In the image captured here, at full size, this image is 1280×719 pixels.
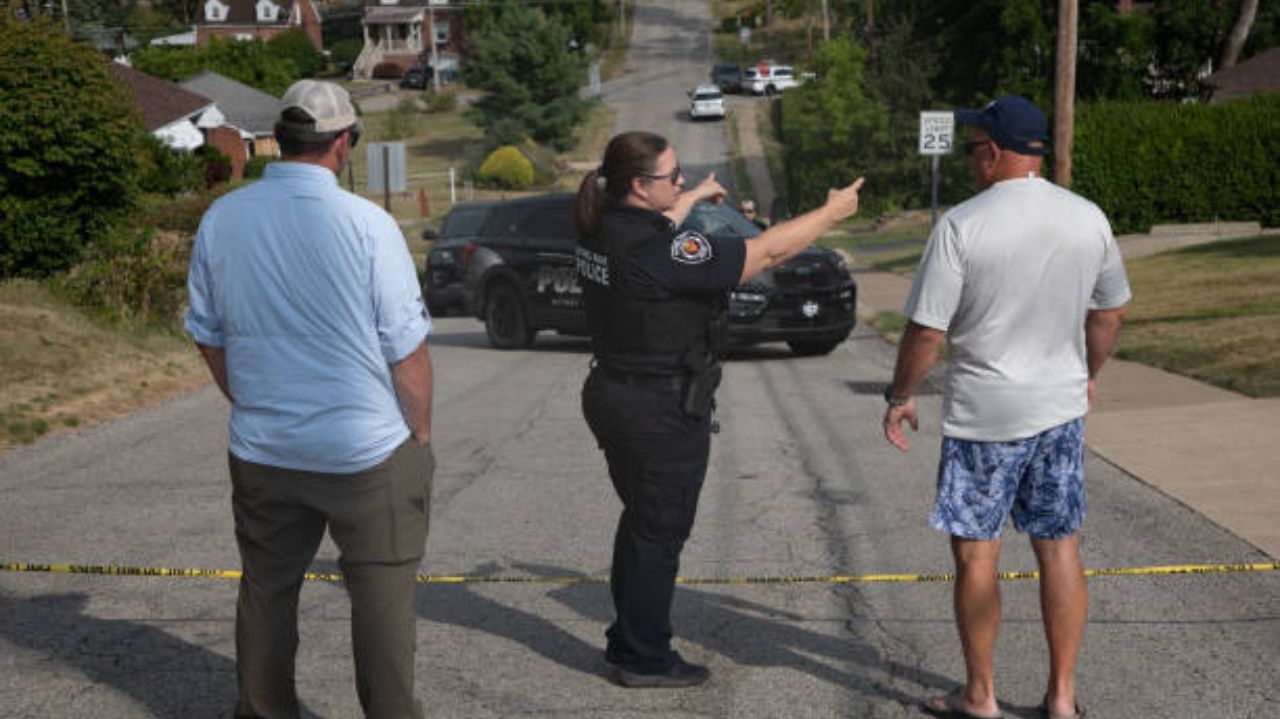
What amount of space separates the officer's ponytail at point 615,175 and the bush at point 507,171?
55717mm

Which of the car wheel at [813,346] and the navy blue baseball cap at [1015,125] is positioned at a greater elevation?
the navy blue baseball cap at [1015,125]

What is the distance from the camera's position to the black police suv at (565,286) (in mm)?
17500

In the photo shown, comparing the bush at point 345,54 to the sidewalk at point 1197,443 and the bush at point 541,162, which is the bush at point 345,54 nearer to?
the bush at point 541,162

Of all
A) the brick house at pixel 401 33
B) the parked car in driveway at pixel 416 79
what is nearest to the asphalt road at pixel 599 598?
the parked car in driveway at pixel 416 79

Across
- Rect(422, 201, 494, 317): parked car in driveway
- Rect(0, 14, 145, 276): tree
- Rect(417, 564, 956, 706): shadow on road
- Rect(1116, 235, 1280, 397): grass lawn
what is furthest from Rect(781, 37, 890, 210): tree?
Rect(417, 564, 956, 706): shadow on road

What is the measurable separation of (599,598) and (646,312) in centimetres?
203

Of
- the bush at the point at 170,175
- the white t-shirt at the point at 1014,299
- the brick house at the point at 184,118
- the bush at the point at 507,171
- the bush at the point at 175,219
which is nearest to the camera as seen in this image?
the white t-shirt at the point at 1014,299

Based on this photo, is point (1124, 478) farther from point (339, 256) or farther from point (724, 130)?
point (724, 130)

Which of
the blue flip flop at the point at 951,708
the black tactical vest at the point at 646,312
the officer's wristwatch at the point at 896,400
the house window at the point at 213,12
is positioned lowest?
the blue flip flop at the point at 951,708

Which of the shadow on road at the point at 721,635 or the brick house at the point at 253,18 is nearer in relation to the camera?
the shadow on road at the point at 721,635

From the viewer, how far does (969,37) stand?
4944 centimetres

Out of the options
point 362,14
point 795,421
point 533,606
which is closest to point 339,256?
point 533,606

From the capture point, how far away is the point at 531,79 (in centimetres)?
6781

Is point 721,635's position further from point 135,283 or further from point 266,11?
point 266,11
